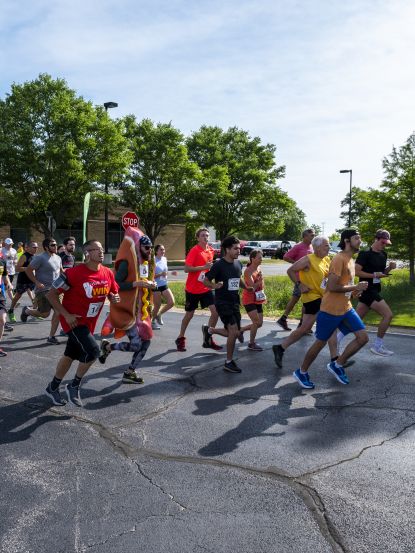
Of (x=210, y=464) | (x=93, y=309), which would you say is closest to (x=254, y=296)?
(x=93, y=309)

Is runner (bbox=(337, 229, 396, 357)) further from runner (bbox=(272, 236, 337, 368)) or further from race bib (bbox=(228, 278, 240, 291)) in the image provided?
race bib (bbox=(228, 278, 240, 291))

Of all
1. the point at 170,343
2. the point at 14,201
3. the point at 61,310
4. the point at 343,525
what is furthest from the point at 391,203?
the point at 14,201

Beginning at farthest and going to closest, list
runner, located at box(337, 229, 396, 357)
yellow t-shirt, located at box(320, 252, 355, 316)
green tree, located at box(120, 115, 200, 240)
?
green tree, located at box(120, 115, 200, 240) → runner, located at box(337, 229, 396, 357) → yellow t-shirt, located at box(320, 252, 355, 316)

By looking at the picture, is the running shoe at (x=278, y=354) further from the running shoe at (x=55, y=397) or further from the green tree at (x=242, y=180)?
the green tree at (x=242, y=180)

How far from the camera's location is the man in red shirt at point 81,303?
515 centimetres

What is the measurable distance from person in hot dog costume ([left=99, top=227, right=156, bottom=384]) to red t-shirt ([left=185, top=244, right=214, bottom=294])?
2.04 metres

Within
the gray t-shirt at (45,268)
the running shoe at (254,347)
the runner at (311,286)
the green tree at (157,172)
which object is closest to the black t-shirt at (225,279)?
the runner at (311,286)

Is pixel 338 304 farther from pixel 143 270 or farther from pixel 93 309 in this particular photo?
pixel 93 309

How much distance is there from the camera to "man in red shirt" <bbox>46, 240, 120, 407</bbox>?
16.9ft

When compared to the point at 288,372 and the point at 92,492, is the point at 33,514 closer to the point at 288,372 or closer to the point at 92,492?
the point at 92,492

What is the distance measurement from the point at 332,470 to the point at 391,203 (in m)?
14.0

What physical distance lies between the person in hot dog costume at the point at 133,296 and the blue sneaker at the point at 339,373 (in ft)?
7.70

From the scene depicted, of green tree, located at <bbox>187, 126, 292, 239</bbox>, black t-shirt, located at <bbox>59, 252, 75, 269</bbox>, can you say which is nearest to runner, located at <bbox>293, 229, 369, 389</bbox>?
black t-shirt, located at <bbox>59, 252, 75, 269</bbox>

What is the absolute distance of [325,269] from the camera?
6.93 m
